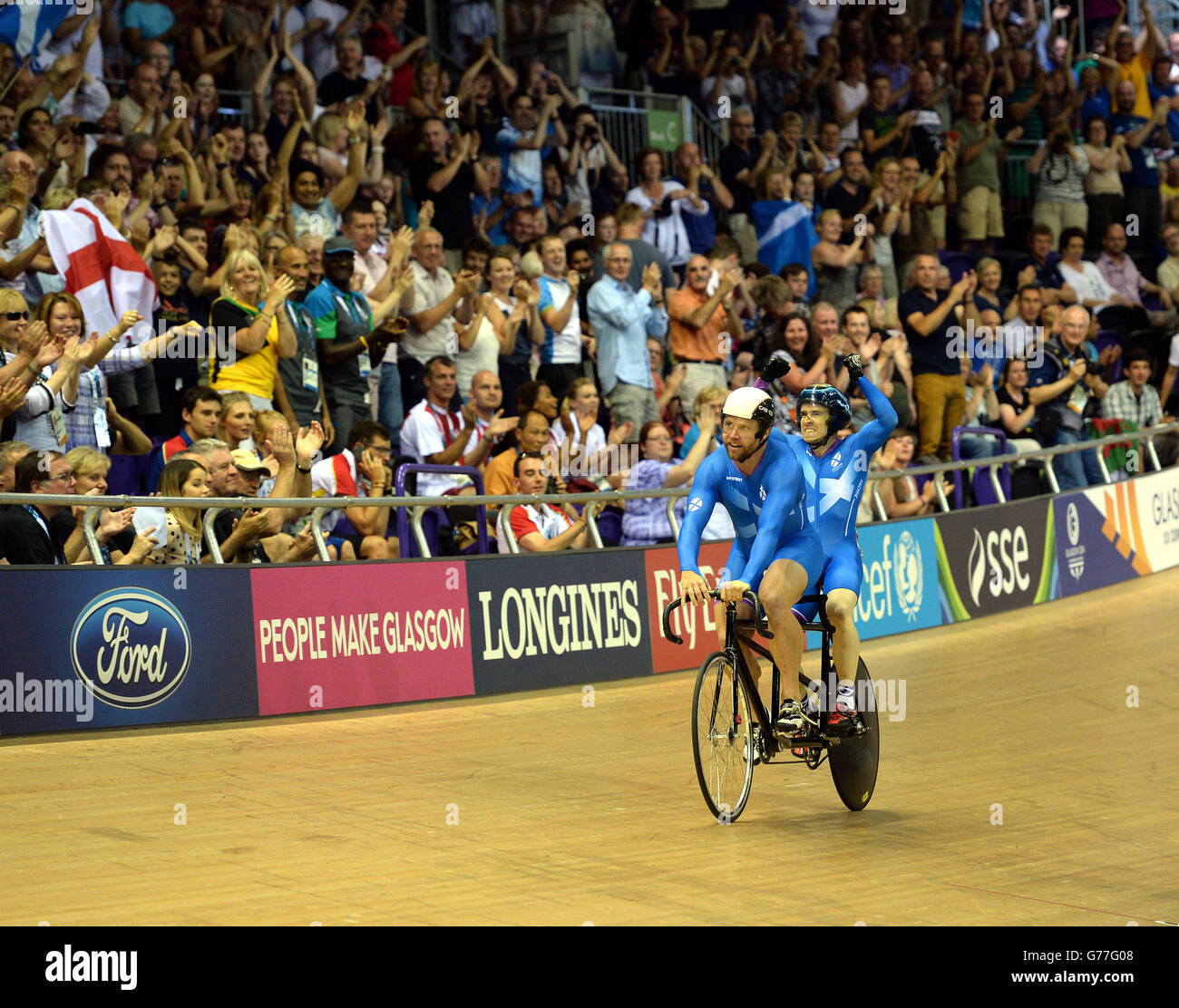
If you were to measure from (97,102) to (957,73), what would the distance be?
1189 cm

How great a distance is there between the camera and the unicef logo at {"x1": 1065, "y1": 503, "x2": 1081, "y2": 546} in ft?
52.7

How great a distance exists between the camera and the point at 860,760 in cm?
809

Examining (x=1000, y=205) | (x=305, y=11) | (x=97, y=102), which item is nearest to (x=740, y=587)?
(x=97, y=102)

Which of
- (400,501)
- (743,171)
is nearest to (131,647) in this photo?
(400,501)

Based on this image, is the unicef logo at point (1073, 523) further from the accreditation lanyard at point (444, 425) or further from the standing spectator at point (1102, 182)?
the accreditation lanyard at point (444, 425)

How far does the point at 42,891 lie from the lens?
→ 631cm

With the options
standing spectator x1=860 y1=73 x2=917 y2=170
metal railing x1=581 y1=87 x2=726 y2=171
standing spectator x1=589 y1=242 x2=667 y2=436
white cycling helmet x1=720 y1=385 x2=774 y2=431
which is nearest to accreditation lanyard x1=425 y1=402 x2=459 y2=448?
standing spectator x1=589 y1=242 x2=667 y2=436

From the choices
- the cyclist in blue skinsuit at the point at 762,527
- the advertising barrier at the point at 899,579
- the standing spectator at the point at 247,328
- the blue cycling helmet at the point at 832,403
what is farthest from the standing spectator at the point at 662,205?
the cyclist in blue skinsuit at the point at 762,527

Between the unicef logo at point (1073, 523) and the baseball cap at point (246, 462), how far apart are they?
854cm

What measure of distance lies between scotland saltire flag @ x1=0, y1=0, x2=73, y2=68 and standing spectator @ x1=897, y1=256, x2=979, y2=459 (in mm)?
8167

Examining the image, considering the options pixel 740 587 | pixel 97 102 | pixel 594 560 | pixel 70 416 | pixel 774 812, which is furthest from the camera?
pixel 97 102

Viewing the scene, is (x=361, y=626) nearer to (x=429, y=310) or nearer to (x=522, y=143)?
(x=429, y=310)
